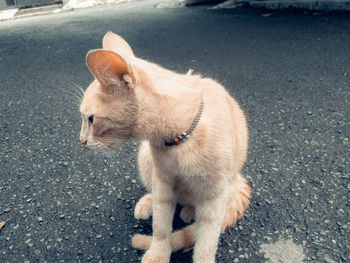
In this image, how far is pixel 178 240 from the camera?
1.46 meters

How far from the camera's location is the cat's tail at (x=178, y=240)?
1457 millimetres

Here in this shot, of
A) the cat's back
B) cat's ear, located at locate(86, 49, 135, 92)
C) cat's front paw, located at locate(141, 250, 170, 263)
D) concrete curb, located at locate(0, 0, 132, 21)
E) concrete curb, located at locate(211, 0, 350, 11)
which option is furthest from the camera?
concrete curb, located at locate(0, 0, 132, 21)

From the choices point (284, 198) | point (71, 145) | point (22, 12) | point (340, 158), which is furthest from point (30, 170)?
point (22, 12)

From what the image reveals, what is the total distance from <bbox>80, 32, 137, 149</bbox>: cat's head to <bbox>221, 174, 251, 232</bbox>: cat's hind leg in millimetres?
675

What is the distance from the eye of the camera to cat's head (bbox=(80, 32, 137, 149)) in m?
1.03

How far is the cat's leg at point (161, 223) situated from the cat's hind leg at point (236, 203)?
0.31m

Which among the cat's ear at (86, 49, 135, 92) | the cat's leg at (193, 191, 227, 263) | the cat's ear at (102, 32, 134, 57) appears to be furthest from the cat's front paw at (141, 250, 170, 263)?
the cat's ear at (102, 32, 134, 57)

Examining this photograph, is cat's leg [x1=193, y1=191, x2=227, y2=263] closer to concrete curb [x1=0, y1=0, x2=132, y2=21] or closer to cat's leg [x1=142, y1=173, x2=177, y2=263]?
cat's leg [x1=142, y1=173, x2=177, y2=263]

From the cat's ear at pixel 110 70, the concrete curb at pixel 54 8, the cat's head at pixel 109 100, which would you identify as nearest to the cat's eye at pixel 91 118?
the cat's head at pixel 109 100

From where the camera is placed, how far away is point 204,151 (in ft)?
4.01

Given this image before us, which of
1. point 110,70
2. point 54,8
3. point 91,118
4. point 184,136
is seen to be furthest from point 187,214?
point 54,8

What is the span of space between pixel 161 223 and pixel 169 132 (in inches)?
19.5

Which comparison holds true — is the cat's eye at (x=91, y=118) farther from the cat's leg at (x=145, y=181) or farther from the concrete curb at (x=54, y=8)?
the concrete curb at (x=54, y=8)

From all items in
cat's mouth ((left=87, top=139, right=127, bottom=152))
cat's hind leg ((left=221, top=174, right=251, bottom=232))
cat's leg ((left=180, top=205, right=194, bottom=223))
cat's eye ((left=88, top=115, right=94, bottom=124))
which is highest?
cat's eye ((left=88, top=115, right=94, bottom=124))
